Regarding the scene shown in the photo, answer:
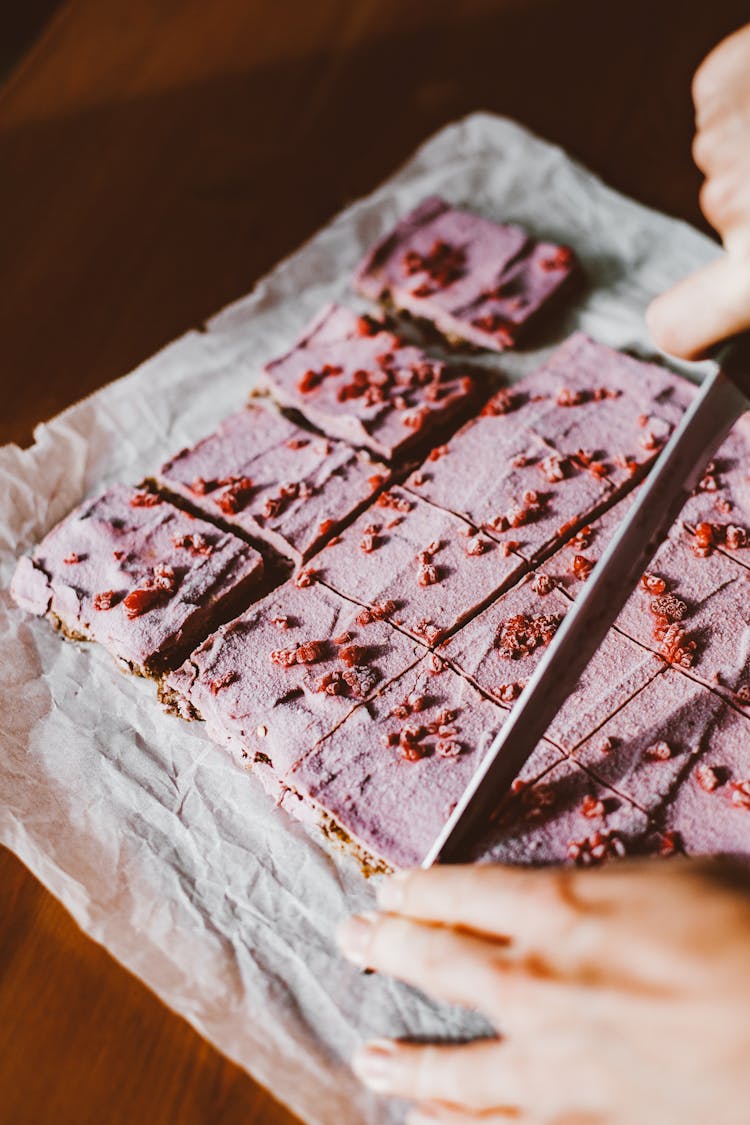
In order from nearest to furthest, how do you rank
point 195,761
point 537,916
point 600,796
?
point 537,916 → point 600,796 → point 195,761

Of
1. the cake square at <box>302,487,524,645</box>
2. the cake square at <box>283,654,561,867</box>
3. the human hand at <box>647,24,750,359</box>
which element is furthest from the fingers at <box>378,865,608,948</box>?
the human hand at <box>647,24,750,359</box>

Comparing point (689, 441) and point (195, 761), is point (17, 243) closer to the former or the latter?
point (195, 761)

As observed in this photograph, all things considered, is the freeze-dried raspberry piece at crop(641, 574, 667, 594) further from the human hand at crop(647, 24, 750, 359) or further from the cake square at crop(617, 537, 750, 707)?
the human hand at crop(647, 24, 750, 359)

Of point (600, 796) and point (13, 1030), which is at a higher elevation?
point (600, 796)

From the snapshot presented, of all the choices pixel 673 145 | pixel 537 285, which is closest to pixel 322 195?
pixel 537 285

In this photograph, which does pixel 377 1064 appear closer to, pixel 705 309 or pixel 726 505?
pixel 705 309

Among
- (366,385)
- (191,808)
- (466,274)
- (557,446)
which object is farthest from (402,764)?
(466,274)
